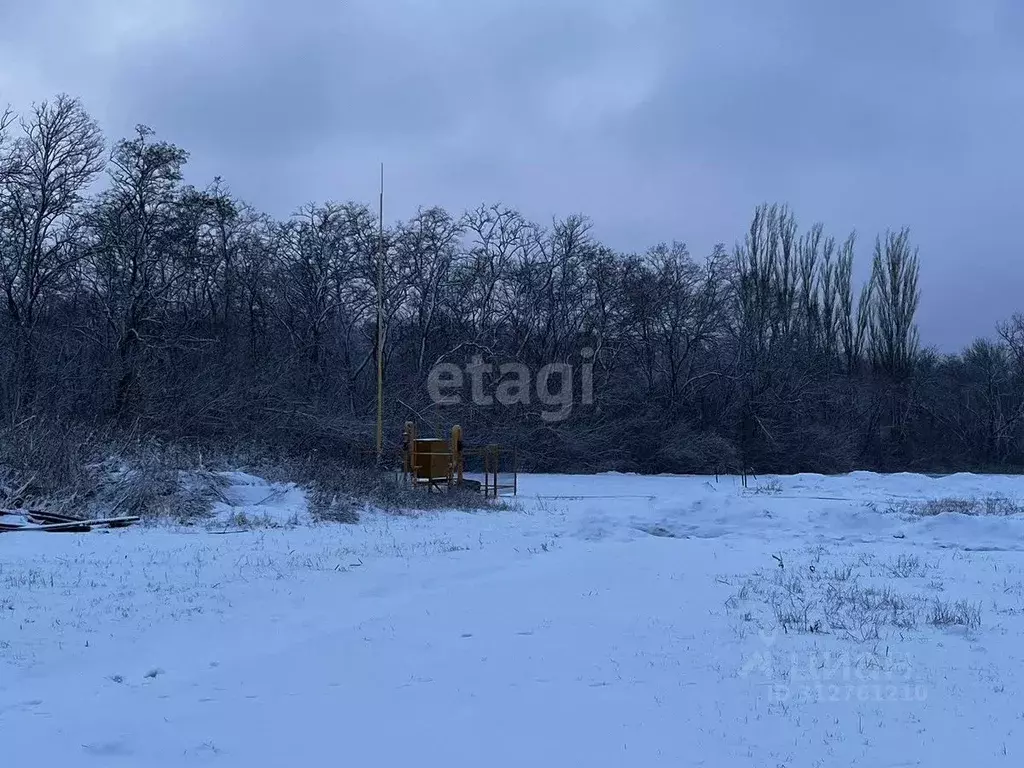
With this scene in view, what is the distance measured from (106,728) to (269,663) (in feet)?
4.99

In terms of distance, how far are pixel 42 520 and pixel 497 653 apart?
31.5 ft

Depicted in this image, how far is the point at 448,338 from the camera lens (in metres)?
43.2

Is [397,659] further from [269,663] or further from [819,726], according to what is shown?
[819,726]

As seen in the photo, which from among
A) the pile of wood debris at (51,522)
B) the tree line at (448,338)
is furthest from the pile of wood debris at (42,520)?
the tree line at (448,338)

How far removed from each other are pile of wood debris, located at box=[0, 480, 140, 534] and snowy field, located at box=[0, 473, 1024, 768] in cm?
44

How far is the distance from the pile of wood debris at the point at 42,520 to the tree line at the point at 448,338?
1287cm

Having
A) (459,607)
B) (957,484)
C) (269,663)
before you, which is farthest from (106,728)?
(957,484)

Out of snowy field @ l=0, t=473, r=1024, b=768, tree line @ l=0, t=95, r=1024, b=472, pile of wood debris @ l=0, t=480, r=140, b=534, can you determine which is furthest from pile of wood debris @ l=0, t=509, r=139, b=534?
tree line @ l=0, t=95, r=1024, b=472

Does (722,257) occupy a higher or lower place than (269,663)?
higher

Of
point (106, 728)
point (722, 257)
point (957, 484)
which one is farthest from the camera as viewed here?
point (722, 257)

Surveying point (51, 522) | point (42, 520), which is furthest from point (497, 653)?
point (42, 520)

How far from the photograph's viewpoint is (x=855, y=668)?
646cm

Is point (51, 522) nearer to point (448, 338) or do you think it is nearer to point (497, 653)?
point (497, 653)

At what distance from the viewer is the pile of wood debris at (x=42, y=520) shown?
41.7 feet
